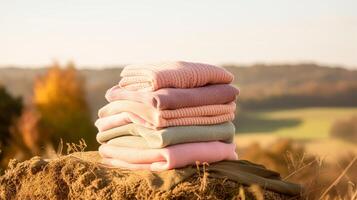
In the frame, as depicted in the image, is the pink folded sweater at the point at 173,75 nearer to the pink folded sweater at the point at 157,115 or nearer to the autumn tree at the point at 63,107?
the pink folded sweater at the point at 157,115

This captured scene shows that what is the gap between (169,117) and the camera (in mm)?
3248

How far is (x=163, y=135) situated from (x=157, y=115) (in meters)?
0.10

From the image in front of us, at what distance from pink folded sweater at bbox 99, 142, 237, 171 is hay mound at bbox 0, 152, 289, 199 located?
4.1 inches

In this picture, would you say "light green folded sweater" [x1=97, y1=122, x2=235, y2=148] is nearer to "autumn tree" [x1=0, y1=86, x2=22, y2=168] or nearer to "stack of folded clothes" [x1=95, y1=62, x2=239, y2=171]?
"stack of folded clothes" [x1=95, y1=62, x2=239, y2=171]

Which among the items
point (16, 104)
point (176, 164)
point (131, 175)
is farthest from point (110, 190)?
point (16, 104)

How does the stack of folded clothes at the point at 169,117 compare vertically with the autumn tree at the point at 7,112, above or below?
above

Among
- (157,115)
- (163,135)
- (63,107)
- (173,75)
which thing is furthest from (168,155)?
(63,107)

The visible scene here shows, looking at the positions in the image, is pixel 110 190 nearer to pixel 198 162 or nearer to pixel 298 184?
pixel 198 162

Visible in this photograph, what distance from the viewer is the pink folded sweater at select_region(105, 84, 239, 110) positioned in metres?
3.24

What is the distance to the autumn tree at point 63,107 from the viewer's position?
42.5ft

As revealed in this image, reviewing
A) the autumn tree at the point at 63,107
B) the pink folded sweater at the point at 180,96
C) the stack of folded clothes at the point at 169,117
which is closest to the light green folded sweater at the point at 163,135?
the stack of folded clothes at the point at 169,117

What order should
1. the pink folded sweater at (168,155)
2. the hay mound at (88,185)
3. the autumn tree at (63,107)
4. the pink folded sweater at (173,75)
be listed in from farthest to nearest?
the autumn tree at (63,107), the pink folded sweater at (173,75), the pink folded sweater at (168,155), the hay mound at (88,185)

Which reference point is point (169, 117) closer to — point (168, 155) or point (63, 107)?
point (168, 155)

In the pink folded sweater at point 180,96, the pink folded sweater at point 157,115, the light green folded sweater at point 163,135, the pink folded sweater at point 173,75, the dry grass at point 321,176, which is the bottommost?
the dry grass at point 321,176
